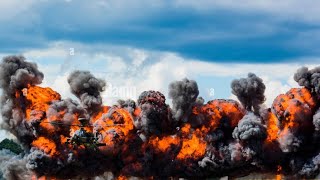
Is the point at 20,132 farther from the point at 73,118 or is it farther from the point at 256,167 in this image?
the point at 256,167

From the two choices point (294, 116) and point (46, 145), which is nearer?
point (294, 116)

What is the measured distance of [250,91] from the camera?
97.1 m

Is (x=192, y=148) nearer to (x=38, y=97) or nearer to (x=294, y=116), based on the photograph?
(x=294, y=116)

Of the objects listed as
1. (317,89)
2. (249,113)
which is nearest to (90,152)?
(249,113)

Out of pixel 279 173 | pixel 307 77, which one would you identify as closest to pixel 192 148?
pixel 279 173

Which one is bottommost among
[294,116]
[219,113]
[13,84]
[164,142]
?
[164,142]

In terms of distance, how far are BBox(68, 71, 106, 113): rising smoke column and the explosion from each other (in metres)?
0.39

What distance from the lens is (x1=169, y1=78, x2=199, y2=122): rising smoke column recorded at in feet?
323

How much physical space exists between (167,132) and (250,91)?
15.9m

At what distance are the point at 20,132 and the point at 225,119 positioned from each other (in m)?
35.9

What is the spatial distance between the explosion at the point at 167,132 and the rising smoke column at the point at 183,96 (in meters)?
0.17

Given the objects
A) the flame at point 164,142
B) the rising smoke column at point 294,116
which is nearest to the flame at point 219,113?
the flame at point 164,142

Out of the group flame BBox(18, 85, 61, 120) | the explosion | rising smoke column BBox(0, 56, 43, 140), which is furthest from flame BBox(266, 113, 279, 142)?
rising smoke column BBox(0, 56, 43, 140)

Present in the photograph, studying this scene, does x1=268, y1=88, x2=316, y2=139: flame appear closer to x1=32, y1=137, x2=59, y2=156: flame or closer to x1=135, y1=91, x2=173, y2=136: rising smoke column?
x1=135, y1=91, x2=173, y2=136: rising smoke column
